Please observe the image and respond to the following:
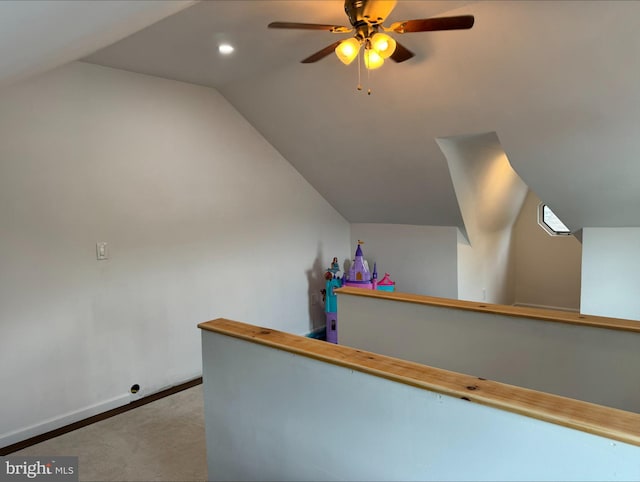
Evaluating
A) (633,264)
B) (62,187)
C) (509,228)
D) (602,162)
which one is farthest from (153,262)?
(509,228)

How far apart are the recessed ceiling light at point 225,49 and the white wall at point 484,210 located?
1.60m

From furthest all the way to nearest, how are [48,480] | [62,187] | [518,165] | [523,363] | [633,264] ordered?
1. [633,264]
2. [518,165]
3. [62,187]
4. [48,480]
5. [523,363]

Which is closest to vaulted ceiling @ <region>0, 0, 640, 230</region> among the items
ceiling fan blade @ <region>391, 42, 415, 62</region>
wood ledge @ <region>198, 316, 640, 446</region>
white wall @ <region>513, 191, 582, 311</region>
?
ceiling fan blade @ <region>391, 42, 415, 62</region>

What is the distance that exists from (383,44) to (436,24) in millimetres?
255

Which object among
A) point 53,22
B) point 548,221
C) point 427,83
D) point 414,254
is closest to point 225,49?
point 427,83

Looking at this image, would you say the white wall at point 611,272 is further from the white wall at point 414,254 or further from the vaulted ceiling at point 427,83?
the white wall at point 414,254

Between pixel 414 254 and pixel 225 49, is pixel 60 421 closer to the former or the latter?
pixel 225 49

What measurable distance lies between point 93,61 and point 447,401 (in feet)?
9.64

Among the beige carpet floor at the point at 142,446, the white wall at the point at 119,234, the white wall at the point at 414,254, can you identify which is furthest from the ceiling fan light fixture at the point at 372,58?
the white wall at the point at 414,254

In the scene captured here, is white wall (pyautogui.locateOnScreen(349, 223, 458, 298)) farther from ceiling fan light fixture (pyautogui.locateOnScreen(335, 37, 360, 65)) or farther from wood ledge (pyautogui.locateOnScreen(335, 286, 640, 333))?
ceiling fan light fixture (pyautogui.locateOnScreen(335, 37, 360, 65))

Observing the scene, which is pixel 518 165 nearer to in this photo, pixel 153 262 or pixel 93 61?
pixel 153 262

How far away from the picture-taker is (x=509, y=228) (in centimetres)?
548

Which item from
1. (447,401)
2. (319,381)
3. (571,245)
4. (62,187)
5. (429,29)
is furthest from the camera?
(571,245)

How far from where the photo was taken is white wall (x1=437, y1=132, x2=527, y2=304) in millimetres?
3514
